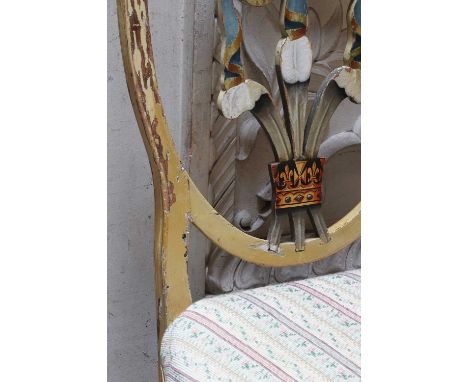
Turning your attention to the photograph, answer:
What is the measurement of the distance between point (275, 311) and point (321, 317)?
0.23 ft

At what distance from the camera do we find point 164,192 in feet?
3.36

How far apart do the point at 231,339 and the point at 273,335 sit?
67mm

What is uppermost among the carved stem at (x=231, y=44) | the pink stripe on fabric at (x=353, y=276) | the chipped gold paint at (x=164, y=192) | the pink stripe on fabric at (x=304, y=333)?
the carved stem at (x=231, y=44)

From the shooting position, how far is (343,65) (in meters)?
1.26

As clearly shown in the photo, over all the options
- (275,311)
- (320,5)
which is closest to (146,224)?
(275,311)

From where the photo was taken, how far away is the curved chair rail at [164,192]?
0.98 metres

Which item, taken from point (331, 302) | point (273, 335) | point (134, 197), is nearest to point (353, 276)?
point (331, 302)

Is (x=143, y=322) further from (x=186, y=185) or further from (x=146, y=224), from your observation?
(x=186, y=185)

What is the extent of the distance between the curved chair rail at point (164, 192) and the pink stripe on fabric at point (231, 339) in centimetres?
3

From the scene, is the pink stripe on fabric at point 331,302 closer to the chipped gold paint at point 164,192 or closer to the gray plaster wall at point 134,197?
the chipped gold paint at point 164,192

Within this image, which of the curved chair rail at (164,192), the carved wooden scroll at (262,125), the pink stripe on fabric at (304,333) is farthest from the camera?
the carved wooden scroll at (262,125)

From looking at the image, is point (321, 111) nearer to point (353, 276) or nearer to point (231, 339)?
point (353, 276)

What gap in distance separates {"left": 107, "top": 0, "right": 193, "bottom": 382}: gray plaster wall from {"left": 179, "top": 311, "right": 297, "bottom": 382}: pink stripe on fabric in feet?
0.86

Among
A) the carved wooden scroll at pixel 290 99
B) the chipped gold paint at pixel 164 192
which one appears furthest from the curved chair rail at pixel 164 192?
the carved wooden scroll at pixel 290 99
